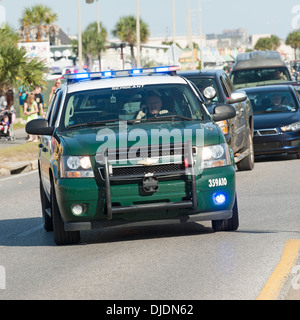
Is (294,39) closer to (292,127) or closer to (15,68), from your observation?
(15,68)

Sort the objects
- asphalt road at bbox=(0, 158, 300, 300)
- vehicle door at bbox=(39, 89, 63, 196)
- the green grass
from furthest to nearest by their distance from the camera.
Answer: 1. the green grass
2. vehicle door at bbox=(39, 89, 63, 196)
3. asphalt road at bbox=(0, 158, 300, 300)

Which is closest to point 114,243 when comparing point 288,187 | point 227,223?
point 227,223

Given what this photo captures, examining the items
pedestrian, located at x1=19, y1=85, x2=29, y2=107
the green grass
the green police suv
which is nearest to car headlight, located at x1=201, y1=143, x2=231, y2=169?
the green police suv

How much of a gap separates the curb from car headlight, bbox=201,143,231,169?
1184 cm

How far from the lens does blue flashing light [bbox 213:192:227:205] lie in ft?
28.7

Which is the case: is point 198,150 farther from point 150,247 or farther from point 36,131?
point 36,131

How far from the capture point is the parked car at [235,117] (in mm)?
15035

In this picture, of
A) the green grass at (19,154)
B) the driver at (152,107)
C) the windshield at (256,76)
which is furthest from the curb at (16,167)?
the driver at (152,107)

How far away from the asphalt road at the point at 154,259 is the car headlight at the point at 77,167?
773 millimetres

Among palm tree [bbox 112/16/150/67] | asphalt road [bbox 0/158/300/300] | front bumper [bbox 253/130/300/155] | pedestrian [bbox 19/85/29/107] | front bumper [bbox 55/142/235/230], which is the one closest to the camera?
asphalt road [bbox 0/158/300/300]

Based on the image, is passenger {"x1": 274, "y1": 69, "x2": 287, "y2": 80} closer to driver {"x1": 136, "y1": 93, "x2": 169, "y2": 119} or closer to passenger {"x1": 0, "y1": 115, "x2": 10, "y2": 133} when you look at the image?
passenger {"x1": 0, "y1": 115, "x2": 10, "y2": 133}

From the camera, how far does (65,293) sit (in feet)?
22.6

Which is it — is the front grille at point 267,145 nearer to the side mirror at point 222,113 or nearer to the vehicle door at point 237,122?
the vehicle door at point 237,122

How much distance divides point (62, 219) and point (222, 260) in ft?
6.21
